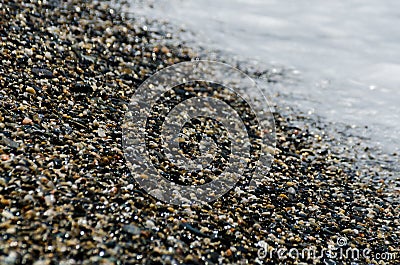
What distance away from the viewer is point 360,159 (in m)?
3.20

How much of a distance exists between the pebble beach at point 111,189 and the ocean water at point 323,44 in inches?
20.8

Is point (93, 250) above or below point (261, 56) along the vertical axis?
below

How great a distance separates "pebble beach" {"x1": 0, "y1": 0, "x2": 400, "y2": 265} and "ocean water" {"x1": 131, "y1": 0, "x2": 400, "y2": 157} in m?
0.53

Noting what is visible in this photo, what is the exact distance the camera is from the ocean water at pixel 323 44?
12.5 feet

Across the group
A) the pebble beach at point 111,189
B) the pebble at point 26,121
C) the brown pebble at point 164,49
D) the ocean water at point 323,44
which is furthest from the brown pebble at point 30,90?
the ocean water at point 323,44

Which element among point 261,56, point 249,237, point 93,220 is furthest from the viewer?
point 261,56

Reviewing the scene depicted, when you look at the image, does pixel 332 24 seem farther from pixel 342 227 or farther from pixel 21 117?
pixel 21 117

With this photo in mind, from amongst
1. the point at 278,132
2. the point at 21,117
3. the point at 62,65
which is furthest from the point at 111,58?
the point at 278,132

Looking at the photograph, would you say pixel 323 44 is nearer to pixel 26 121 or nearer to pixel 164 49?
pixel 164 49

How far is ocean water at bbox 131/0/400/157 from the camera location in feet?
12.5

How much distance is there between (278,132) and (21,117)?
6.33ft

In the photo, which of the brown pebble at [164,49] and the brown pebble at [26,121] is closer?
the brown pebble at [26,121]

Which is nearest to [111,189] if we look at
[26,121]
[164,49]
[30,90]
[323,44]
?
[26,121]

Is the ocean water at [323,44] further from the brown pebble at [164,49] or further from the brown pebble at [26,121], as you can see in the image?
the brown pebble at [26,121]
